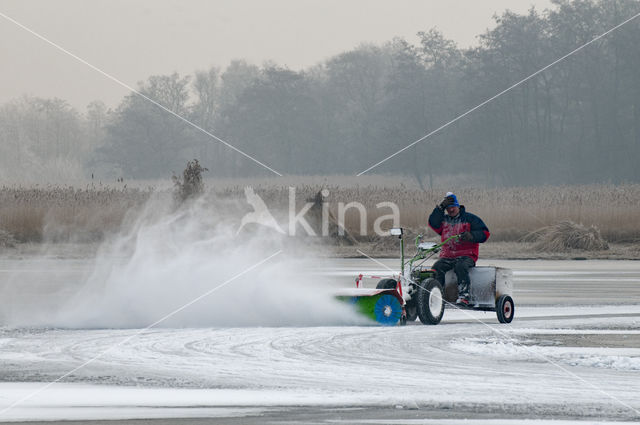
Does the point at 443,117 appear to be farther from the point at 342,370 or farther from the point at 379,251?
the point at 342,370

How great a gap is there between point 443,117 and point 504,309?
79665 millimetres

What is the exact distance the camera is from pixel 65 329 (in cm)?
1361

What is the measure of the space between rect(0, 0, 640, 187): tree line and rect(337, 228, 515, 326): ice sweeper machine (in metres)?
72.4

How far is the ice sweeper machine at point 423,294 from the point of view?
14.0 meters

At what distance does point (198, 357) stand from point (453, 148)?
8084 centimetres

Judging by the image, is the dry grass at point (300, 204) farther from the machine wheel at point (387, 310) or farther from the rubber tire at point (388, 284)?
the machine wheel at point (387, 310)

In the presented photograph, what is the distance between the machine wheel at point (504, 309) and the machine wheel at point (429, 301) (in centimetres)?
84

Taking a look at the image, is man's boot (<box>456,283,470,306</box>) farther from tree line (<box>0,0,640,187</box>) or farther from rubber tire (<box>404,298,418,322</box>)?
tree line (<box>0,0,640,187</box>)

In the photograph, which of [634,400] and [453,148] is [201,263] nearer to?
[634,400]

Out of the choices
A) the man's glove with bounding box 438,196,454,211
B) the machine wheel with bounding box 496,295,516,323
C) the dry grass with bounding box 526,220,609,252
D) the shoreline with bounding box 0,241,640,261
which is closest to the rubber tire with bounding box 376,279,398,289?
the man's glove with bounding box 438,196,454,211

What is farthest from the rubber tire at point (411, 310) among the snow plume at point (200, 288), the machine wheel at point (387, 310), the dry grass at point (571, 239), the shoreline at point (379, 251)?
the dry grass at point (571, 239)

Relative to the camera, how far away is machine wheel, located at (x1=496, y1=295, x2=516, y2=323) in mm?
14453

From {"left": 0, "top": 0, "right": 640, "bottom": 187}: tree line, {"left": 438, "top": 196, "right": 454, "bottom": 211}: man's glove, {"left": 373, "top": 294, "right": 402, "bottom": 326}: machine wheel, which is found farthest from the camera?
{"left": 0, "top": 0, "right": 640, "bottom": 187}: tree line

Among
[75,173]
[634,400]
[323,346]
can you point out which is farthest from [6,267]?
[75,173]
